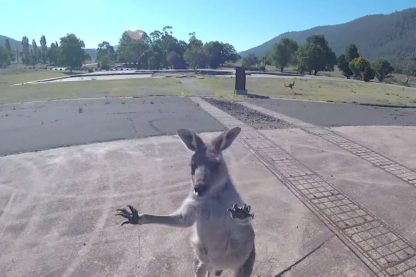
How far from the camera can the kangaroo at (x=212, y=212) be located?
459 cm

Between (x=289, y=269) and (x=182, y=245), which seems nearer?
(x=289, y=269)

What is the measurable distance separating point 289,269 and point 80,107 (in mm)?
23674

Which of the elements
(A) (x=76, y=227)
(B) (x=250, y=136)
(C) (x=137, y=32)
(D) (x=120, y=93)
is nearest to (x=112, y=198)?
(A) (x=76, y=227)

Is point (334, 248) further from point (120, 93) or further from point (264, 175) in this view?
point (120, 93)

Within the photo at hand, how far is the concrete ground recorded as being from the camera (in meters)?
8.07

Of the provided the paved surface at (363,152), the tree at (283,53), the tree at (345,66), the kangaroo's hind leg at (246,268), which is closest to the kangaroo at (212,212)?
the kangaroo's hind leg at (246,268)

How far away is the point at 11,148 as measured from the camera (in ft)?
55.7

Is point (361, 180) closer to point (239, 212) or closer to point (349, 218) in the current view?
point (349, 218)

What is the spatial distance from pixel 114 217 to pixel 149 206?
1.14 metres

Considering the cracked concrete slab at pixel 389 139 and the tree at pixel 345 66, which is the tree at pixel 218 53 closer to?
the tree at pixel 345 66

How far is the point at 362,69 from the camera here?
205 ft

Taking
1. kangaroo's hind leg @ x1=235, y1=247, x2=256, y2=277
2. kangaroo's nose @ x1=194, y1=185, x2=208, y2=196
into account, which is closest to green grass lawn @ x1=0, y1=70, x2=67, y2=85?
kangaroo's hind leg @ x1=235, y1=247, x2=256, y2=277

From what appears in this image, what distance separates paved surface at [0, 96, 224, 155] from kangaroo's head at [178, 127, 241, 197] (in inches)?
550

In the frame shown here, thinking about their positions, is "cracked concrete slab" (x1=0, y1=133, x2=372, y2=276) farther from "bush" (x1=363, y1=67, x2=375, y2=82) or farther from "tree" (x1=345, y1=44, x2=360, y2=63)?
"tree" (x1=345, y1=44, x2=360, y2=63)
